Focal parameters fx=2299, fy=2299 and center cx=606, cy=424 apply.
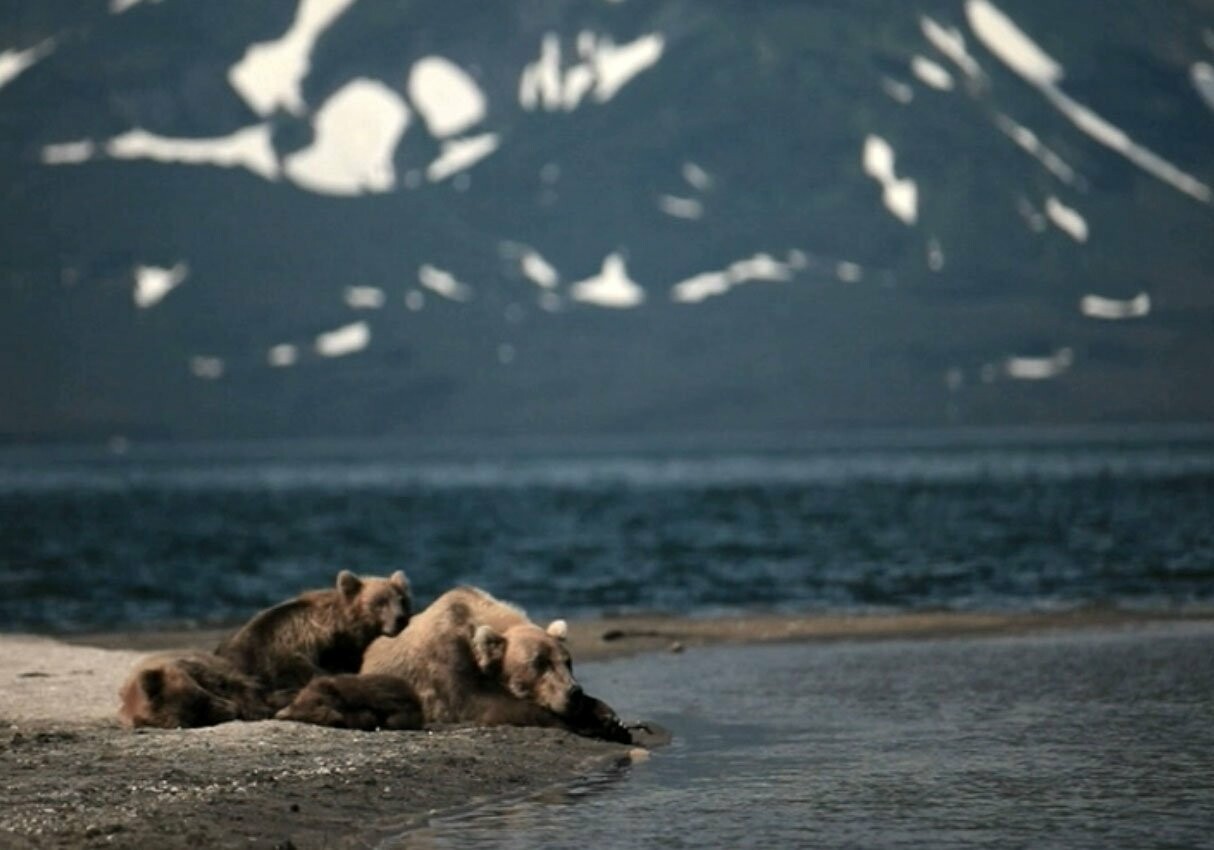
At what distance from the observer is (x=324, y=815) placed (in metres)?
17.2

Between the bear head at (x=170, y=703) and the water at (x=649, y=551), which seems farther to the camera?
the water at (x=649, y=551)

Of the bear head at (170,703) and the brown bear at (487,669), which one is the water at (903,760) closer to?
the brown bear at (487,669)

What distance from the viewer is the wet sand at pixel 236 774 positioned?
16188 millimetres

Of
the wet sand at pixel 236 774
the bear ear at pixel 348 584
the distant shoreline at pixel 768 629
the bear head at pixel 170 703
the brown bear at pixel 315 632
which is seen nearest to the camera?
the wet sand at pixel 236 774

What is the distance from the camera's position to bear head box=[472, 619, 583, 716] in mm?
21188

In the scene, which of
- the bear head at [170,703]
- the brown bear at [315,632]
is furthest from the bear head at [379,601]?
the bear head at [170,703]

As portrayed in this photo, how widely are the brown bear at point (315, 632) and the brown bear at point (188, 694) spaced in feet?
0.88

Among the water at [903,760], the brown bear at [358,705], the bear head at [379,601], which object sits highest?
the bear head at [379,601]

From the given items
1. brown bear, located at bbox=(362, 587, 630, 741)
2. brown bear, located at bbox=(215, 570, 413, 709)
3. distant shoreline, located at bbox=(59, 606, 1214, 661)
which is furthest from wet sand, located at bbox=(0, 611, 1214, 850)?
distant shoreline, located at bbox=(59, 606, 1214, 661)

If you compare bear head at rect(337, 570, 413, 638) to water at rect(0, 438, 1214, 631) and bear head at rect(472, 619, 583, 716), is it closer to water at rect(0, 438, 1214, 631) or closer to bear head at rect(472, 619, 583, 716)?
bear head at rect(472, 619, 583, 716)

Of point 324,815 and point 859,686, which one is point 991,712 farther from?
point 324,815

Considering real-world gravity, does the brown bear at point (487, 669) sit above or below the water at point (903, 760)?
above

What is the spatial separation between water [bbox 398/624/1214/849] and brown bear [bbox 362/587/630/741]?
1.05 meters

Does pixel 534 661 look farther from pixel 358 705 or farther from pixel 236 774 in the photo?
pixel 236 774
